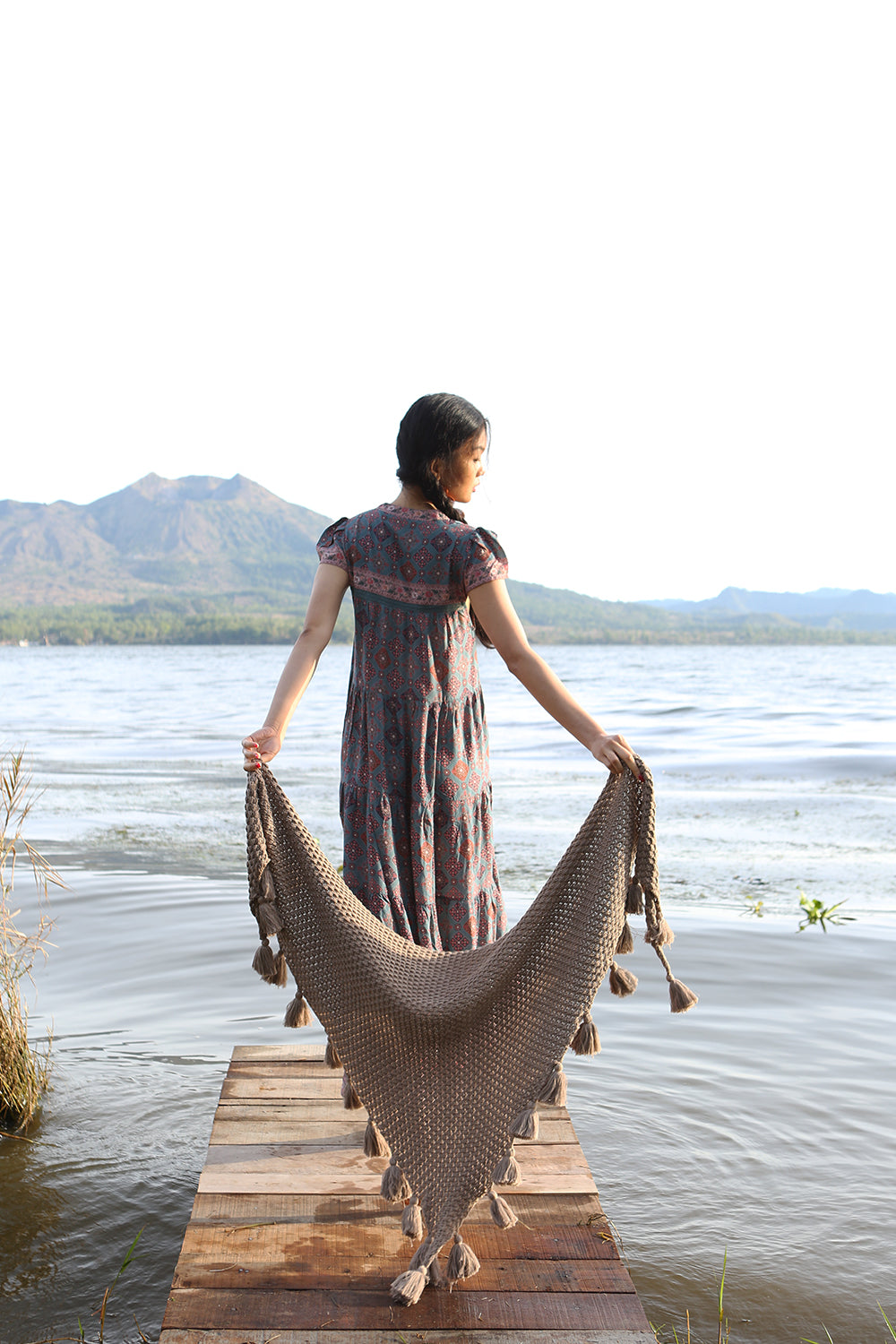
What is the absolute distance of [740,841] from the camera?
10023 mm

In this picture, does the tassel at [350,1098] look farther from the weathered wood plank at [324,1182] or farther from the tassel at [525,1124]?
the tassel at [525,1124]

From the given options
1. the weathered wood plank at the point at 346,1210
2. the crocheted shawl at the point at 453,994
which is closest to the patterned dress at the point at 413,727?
the crocheted shawl at the point at 453,994

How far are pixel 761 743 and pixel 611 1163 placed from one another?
15832mm

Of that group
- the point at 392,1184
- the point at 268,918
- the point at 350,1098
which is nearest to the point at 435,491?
the point at 268,918

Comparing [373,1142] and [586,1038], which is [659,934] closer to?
[586,1038]

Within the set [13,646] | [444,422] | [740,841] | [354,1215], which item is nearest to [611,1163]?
[354,1215]

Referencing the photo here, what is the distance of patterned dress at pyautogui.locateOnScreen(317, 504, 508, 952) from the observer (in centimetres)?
282

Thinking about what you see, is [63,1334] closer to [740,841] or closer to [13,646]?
[740,841]

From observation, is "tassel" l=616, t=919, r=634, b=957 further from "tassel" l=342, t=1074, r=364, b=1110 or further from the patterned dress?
"tassel" l=342, t=1074, r=364, b=1110

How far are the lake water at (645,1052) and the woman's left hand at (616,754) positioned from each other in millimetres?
→ 1698

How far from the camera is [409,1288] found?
7.96 feet

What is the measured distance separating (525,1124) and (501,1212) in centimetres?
30

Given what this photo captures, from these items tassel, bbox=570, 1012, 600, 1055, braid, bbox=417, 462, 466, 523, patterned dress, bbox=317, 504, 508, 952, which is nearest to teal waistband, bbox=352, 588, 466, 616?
patterned dress, bbox=317, 504, 508, 952

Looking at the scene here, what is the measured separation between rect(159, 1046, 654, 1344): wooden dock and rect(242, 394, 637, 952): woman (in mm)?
724
